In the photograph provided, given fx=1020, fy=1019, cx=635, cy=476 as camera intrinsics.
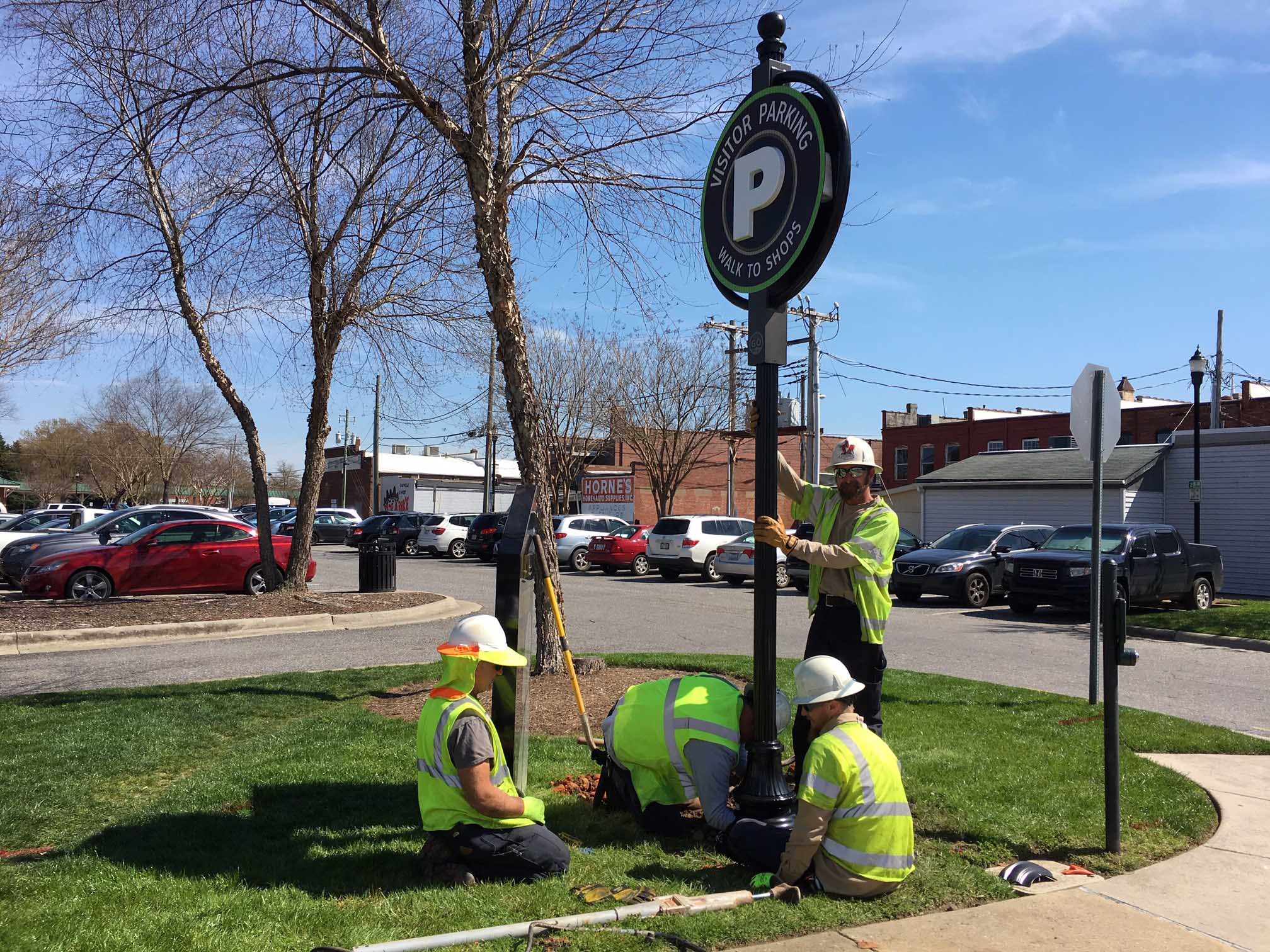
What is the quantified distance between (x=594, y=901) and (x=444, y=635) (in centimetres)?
1027

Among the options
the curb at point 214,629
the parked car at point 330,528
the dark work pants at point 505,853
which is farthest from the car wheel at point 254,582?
the parked car at point 330,528

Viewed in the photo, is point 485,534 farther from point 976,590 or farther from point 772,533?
point 772,533

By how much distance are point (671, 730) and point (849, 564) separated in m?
1.21

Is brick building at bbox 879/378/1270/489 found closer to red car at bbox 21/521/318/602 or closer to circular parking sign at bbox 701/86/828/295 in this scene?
red car at bbox 21/521/318/602

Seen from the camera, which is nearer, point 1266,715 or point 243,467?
point 1266,715

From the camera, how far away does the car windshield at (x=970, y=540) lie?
67.0 feet

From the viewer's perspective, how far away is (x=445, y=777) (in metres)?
4.39

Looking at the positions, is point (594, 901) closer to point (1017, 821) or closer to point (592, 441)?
point (1017, 821)

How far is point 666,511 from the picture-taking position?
42.2 m

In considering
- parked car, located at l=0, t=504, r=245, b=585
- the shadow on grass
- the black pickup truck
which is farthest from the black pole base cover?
parked car, located at l=0, t=504, r=245, b=585

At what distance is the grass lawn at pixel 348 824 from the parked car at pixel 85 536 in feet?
40.2

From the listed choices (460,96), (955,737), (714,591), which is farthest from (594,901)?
(714,591)

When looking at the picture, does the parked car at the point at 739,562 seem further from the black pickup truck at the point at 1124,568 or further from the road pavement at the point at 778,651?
the black pickup truck at the point at 1124,568

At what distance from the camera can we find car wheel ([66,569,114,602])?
16.6 metres
